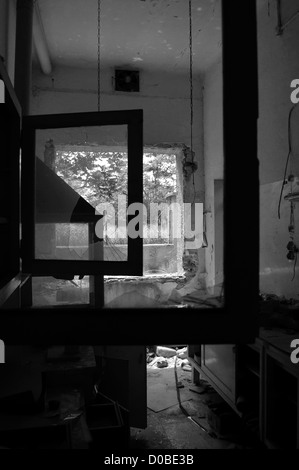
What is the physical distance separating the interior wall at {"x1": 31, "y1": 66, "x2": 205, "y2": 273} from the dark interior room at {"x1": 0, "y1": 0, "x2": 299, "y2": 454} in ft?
0.05

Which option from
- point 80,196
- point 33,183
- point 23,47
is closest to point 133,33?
point 23,47

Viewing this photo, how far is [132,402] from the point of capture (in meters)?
2.15

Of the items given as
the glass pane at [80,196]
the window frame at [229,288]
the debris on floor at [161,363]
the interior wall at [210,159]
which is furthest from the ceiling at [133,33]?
the debris on floor at [161,363]

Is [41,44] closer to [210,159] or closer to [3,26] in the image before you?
[3,26]

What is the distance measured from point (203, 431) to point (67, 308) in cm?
202

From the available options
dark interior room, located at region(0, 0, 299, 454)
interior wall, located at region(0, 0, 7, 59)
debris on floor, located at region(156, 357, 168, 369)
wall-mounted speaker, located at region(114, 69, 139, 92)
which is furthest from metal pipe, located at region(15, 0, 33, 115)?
debris on floor, located at region(156, 357, 168, 369)

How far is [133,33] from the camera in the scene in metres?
2.99

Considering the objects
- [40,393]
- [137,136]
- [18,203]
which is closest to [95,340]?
[18,203]

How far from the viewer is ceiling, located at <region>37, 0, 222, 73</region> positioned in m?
2.65

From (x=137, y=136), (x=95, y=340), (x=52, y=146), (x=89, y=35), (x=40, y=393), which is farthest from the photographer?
(x=52, y=146)

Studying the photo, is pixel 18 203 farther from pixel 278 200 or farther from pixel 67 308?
pixel 278 200

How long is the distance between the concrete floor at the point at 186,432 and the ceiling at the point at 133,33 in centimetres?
275

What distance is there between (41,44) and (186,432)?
10.4 feet
